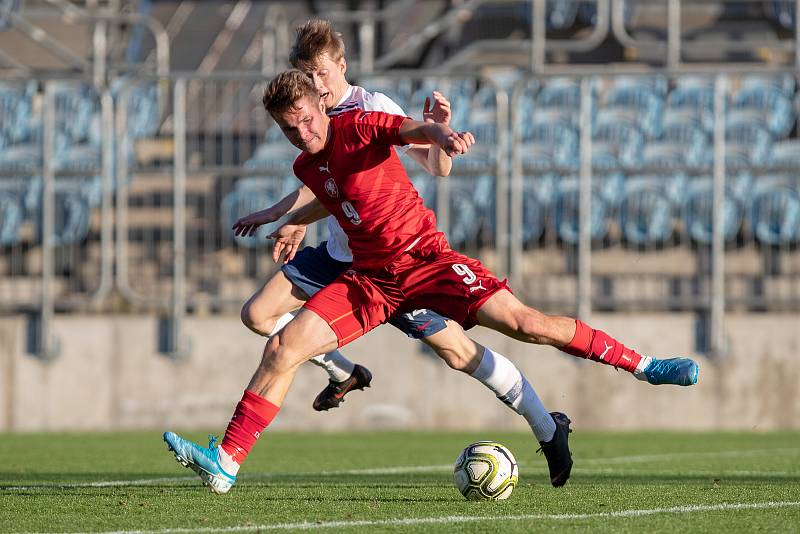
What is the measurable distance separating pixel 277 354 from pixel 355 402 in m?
6.63

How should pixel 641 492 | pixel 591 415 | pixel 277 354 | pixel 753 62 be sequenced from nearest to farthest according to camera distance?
pixel 277 354, pixel 641 492, pixel 591 415, pixel 753 62

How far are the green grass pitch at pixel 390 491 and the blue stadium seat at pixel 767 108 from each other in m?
3.67

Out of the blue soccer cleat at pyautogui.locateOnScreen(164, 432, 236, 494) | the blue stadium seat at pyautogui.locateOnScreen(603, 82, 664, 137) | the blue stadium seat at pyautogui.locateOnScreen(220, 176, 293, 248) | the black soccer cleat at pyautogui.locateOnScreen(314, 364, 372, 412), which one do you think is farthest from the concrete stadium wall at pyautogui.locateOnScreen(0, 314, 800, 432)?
the blue soccer cleat at pyautogui.locateOnScreen(164, 432, 236, 494)

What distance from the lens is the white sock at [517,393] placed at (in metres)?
6.16

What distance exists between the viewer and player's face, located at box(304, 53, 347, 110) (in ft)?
21.2

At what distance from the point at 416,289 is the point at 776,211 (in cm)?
739

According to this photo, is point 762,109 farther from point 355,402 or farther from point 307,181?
point 307,181

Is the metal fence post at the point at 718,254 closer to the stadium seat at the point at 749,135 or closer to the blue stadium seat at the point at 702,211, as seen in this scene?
the blue stadium seat at the point at 702,211

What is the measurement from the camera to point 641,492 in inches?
237

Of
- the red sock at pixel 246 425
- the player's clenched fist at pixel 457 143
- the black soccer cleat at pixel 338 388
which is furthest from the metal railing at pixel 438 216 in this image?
the player's clenched fist at pixel 457 143

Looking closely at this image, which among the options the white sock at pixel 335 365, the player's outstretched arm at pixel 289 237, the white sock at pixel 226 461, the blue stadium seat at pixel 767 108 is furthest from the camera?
the blue stadium seat at pixel 767 108

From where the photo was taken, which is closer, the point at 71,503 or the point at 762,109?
the point at 71,503

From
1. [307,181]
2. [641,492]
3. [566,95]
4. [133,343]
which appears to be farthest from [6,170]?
[641,492]

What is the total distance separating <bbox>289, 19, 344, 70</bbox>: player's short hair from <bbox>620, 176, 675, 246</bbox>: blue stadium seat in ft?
21.4
